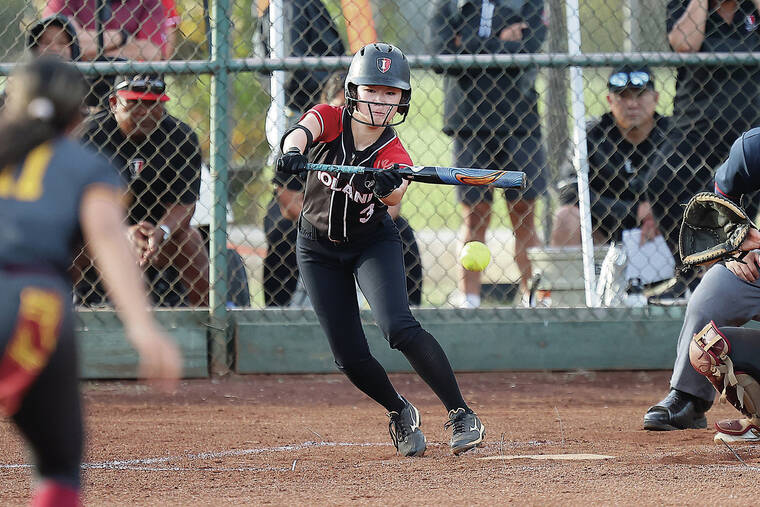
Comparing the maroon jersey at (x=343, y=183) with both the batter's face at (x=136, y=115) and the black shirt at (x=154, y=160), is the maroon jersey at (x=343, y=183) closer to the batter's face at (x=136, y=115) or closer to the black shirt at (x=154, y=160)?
the black shirt at (x=154, y=160)

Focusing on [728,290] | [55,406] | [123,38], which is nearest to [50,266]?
[55,406]

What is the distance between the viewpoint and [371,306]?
4.16 m

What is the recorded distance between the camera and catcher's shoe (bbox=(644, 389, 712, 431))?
4.54 m

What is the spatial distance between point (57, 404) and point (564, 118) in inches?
269

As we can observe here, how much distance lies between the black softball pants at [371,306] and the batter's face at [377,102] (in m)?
0.47

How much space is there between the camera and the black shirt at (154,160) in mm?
6043

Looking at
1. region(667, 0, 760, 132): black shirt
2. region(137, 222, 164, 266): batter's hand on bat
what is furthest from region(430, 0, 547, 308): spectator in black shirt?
region(137, 222, 164, 266): batter's hand on bat

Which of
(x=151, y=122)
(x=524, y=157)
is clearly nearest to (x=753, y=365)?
(x=524, y=157)

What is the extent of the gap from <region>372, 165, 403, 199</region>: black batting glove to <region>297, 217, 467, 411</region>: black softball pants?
0.34 m

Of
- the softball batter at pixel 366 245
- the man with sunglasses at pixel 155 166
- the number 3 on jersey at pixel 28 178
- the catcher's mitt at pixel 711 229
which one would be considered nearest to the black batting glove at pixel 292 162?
the softball batter at pixel 366 245

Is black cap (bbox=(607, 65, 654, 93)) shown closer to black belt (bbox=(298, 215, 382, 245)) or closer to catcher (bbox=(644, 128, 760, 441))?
catcher (bbox=(644, 128, 760, 441))

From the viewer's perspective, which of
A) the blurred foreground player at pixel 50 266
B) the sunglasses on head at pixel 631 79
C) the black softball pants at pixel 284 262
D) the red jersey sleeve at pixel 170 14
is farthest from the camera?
the red jersey sleeve at pixel 170 14

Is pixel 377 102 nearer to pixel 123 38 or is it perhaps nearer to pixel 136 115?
pixel 136 115

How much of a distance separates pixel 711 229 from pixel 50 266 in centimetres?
297
